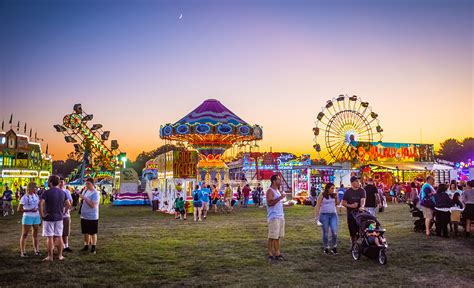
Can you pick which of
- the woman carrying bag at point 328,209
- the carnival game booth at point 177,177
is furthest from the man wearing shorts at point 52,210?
the carnival game booth at point 177,177

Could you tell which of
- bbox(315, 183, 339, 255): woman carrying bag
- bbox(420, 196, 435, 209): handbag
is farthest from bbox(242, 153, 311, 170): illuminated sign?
bbox(315, 183, 339, 255): woman carrying bag

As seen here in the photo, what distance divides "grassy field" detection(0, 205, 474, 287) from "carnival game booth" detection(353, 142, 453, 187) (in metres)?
27.0

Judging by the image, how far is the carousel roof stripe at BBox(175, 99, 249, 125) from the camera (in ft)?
87.5

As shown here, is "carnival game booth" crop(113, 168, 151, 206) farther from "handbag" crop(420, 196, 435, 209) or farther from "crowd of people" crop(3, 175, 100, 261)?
"handbag" crop(420, 196, 435, 209)

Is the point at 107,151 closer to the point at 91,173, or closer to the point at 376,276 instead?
the point at 91,173

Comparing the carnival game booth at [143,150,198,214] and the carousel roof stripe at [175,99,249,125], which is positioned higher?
the carousel roof stripe at [175,99,249,125]

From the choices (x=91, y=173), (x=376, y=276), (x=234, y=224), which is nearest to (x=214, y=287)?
(x=376, y=276)

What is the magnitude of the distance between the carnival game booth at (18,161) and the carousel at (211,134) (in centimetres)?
2910

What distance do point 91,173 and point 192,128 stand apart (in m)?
24.1

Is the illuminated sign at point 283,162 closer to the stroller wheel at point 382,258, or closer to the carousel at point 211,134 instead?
the carousel at point 211,134

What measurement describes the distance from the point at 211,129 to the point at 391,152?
907 inches

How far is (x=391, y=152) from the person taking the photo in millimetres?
41938

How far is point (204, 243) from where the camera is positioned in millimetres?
10609

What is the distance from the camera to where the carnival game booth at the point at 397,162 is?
3741 cm
